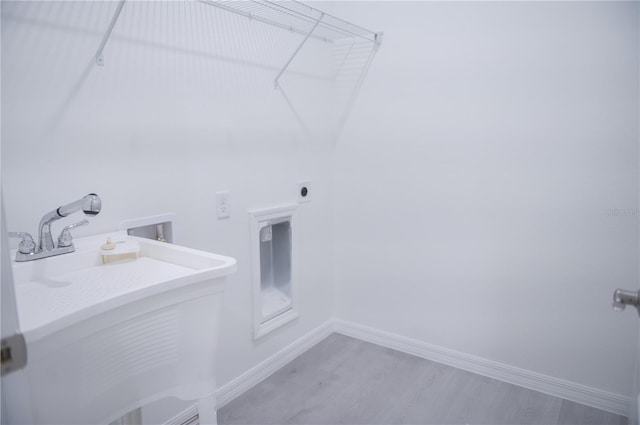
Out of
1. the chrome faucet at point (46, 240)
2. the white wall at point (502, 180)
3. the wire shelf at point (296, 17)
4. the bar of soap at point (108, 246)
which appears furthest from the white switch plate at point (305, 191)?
the chrome faucet at point (46, 240)

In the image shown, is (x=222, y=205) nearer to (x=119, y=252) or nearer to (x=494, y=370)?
(x=119, y=252)

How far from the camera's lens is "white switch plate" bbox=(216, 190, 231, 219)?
1.85 metres

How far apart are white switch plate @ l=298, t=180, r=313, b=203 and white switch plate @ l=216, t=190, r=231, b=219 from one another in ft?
1.77

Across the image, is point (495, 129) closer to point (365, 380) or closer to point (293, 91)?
point (293, 91)

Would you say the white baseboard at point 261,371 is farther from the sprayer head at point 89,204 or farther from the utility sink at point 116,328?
the sprayer head at point 89,204

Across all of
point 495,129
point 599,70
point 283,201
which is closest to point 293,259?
point 283,201

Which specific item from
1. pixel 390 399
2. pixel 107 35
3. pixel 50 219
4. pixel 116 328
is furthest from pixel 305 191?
pixel 116 328

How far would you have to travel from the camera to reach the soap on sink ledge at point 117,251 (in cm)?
129

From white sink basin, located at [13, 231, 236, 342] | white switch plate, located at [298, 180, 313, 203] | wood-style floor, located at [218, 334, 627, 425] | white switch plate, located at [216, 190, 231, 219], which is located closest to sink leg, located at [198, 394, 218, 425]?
white sink basin, located at [13, 231, 236, 342]

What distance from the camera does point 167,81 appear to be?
1612 mm

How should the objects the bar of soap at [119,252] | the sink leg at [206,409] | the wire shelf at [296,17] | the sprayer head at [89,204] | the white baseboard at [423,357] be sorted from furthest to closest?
the white baseboard at [423,357], the wire shelf at [296,17], the bar of soap at [119,252], the sink leg at [206,409], the sprayer head at [89,204]

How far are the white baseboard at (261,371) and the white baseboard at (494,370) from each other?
199 mm

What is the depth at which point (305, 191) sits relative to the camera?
7.80 feet

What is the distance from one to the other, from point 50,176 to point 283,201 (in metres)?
1.13
